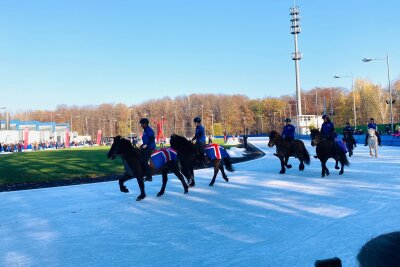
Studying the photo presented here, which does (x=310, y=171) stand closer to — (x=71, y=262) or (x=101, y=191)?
(x=101, y=191)

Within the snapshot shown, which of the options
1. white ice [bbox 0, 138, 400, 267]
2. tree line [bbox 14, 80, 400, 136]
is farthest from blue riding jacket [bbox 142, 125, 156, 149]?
tree line [bbox 14, 80, 400, 136]

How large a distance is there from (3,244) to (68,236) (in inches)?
37.4

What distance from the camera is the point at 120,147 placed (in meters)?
8.70

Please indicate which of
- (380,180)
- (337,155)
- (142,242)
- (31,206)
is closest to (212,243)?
(142,242)

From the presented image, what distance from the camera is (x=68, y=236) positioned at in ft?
18.7

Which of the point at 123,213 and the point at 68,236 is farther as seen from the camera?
the point at 123,213

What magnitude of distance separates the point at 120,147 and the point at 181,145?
7.01ft

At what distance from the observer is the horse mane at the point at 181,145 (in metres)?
10.2

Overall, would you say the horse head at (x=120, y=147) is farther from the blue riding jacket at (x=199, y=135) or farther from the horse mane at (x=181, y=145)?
the blue riding jacket at (x=199, y=135)

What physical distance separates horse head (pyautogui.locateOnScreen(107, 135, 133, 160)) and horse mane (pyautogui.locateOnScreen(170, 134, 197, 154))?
1665mm

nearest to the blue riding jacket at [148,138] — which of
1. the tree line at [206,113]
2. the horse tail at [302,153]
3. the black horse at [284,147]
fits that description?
the black horse at [284,147]

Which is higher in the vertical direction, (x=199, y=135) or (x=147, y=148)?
(x=199, y=135)

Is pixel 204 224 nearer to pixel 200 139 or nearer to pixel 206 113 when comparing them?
pixel 200 139

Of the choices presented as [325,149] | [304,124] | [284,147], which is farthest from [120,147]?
[304,124]
